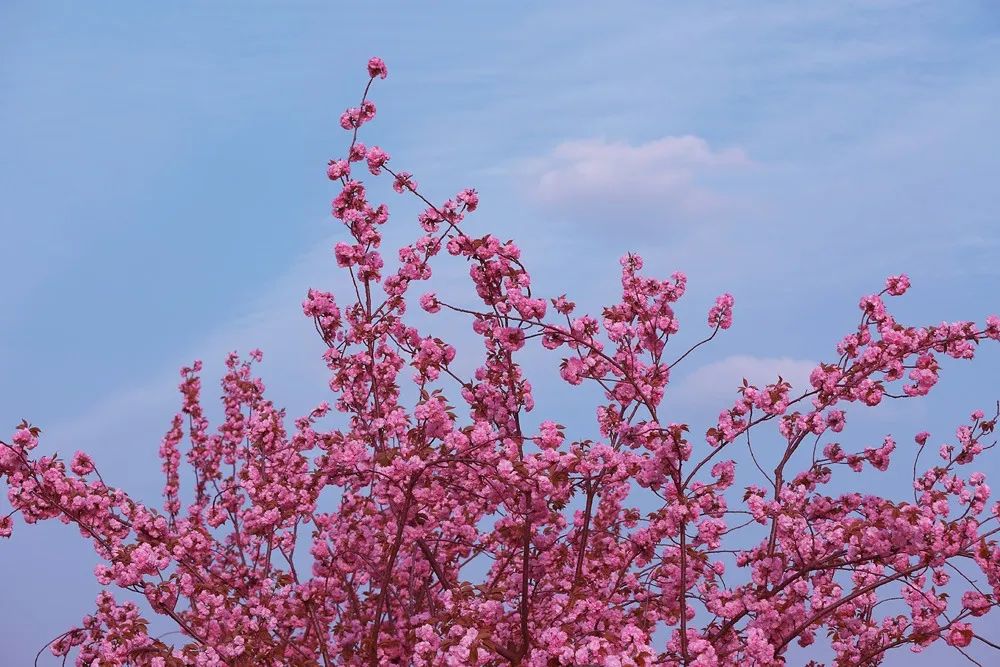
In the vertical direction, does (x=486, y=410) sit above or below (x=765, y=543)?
above

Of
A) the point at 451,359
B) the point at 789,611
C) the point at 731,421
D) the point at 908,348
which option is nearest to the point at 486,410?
the point at 451,359

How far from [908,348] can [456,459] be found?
11.6 feet

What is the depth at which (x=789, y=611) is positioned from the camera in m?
7.41

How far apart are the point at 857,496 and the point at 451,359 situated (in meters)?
3.20

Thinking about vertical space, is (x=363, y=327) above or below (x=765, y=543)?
above

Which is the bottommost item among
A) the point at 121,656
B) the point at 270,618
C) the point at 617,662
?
the point at 617,662

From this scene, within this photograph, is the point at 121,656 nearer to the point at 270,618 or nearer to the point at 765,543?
the point at 270,618

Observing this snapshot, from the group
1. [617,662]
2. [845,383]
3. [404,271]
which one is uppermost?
[404,271]

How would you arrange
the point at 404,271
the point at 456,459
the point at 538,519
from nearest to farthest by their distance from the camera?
the point at 456,459 < the point at 538,519 < the point at 404,271

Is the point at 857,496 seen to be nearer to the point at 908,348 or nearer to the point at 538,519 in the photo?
the point at 908,348

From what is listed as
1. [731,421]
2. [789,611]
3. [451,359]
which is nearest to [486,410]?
[451,359]

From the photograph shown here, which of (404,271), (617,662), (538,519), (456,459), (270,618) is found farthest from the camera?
(404,271)

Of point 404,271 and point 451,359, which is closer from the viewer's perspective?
point 451,359

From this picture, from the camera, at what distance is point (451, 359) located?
813 centimetres
